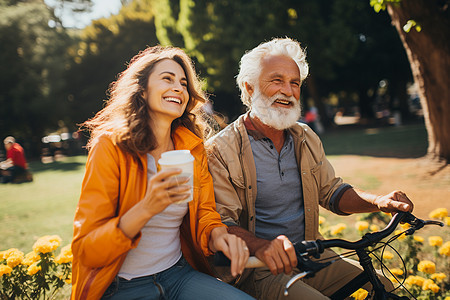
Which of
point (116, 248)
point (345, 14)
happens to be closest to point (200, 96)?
point (116, 248)

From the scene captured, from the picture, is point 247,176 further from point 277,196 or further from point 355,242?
point 355,242

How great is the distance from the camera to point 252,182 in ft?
7.95

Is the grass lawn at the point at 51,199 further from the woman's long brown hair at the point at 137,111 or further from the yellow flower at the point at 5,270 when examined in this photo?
the woman's long brown hair at the point at 137,111

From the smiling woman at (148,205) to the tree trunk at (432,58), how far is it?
6132mm

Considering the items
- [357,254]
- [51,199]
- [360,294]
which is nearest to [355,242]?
[357,254]

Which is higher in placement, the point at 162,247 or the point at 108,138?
the point at 108,138

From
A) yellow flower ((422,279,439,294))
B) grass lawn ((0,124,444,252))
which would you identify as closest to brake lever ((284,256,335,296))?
yellow flower ((422,279,439,294))

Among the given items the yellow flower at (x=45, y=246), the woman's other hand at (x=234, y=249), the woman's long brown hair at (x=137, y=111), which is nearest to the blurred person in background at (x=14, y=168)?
the yellow flower at (x=45, y=246)

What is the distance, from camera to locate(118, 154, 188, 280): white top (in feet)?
6.28

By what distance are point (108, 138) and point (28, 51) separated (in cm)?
2736

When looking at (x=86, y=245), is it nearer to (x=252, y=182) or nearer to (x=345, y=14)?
(x=252, y=182)

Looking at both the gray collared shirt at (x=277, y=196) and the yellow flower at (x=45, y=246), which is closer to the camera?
the gray collared shirt at (x=277, y=196)

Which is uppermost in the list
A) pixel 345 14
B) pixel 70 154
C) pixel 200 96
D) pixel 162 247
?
pixel 345 14

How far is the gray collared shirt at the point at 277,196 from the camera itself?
2.47 m
